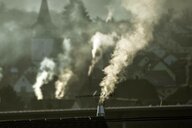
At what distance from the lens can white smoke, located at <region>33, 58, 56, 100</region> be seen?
2866 centimetres

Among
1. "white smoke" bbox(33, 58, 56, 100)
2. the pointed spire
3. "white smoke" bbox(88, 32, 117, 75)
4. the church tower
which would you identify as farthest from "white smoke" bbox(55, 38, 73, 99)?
the pointed spire

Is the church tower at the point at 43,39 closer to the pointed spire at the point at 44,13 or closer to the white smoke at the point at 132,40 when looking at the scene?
the pointed spire at the point at 44,13

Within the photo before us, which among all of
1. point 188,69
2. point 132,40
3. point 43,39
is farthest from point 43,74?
point 188,69

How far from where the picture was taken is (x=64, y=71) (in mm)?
29969

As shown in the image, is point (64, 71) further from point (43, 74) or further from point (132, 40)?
point (132, 40)

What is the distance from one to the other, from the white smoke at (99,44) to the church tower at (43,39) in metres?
2.81

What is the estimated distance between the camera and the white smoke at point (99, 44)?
27.4 m

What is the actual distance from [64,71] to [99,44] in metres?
3.87

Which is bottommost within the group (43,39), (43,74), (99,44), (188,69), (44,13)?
(43,74)

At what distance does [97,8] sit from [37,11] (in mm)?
4659

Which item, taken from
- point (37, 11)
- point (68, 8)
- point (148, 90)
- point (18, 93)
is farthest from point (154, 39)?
point (18, 93)

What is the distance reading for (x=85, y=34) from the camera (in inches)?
1104

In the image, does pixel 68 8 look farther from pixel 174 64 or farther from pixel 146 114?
pixel 146 114

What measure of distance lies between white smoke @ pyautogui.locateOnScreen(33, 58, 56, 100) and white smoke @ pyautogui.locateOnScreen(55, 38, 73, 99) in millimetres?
800
